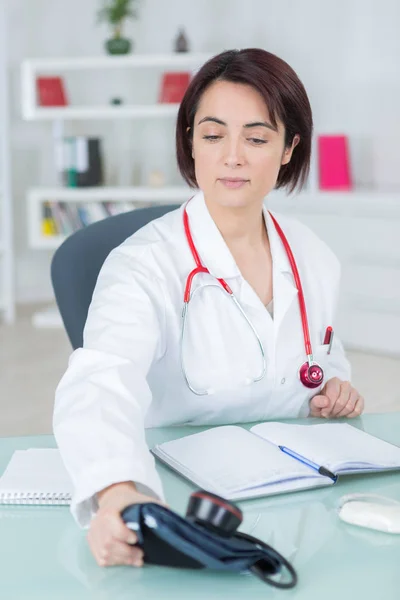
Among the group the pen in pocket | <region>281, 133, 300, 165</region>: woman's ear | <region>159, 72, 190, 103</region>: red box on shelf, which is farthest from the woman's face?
<region>159, 72, 190, 103</region>: red box on shelf

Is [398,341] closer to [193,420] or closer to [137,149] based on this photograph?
[137,149]

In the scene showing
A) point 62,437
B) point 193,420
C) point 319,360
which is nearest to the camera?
point 62,437

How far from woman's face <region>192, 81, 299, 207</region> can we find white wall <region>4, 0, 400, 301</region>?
3.82 m

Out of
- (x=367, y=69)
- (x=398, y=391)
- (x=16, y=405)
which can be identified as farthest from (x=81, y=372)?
(x=367, y=69)

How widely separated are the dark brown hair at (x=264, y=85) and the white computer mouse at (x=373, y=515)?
0.81 metres

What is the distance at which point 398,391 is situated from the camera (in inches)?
170

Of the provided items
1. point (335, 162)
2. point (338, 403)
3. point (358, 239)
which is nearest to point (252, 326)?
point (338, 403)

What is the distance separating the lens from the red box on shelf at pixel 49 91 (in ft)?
19.4

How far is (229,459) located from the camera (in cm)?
135

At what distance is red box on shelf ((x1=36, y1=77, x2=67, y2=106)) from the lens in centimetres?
591

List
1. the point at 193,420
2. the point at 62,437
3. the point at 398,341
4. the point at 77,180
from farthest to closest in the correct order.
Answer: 1. the point at 77,180
2. the point at 398,341
3. the point at 193,420
4. the point at 62,437

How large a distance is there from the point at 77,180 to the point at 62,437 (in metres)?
4.74

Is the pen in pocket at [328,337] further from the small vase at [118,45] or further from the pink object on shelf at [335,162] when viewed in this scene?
the small vase at [118,45]

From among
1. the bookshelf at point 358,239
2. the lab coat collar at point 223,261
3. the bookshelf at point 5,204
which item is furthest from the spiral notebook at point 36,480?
the bookshelf at point 5,204
